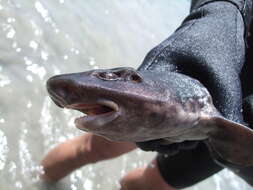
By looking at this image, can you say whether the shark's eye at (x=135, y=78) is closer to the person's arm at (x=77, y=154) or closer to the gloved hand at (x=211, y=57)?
the gloved hand at (x=211, y=57)

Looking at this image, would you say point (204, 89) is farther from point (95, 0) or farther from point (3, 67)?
point (95, 0)

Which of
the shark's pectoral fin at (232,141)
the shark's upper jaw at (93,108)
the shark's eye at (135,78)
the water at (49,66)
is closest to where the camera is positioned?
the shark's upper jaw at (93,108)

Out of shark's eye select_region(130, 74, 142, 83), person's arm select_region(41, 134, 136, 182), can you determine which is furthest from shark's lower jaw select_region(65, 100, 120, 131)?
person's arm select_region(41, 134, 136, 182)

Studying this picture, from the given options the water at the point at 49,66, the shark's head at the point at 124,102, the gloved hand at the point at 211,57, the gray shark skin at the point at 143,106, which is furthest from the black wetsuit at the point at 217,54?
the water at the point at 49,66

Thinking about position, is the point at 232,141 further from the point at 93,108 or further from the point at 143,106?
the point at 93,108

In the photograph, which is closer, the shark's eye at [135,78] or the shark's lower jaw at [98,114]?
the shark's lower jaw at [98,114]

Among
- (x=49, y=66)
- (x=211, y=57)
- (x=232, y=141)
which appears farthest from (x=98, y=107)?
(x=49, y=66)

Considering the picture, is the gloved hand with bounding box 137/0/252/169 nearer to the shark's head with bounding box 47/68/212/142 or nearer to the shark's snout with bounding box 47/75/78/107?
the shark's head with bounding box 47/68/212/142
